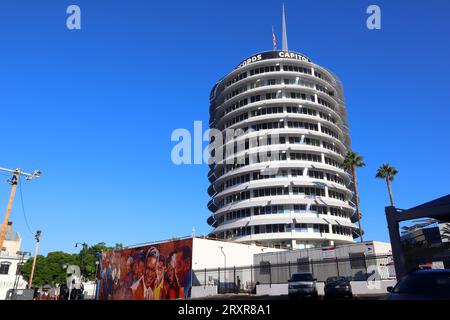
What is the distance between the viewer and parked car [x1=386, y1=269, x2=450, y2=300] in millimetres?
7719

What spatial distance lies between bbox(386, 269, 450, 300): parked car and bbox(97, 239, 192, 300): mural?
3412 cm

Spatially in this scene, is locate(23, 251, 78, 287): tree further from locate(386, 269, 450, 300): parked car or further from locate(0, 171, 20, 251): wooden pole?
locate(386, 269, 450, 300): parked car

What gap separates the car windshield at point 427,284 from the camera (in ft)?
25.4

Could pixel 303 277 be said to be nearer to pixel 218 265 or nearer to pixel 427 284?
pixel 427 284

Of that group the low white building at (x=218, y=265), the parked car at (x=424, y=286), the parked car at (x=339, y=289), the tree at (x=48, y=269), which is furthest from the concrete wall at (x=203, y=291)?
the tree at (x=48, y=269)

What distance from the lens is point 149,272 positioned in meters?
47.3

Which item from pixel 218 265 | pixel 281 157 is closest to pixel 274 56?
pixel 281 157

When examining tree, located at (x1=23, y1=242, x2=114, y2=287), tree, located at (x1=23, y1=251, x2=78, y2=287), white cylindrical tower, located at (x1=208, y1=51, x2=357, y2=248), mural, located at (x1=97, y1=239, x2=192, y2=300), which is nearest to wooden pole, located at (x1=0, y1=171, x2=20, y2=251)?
mural, located at (x1=97, y1=239, x2=192, y2=300)

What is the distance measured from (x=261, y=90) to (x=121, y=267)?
43822mm

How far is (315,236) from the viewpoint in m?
59.5

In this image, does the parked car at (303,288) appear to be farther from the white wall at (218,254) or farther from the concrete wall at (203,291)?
the white wall at (218,254)

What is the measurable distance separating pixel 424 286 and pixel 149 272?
44037mm
